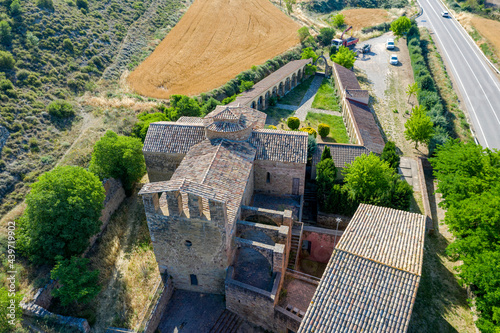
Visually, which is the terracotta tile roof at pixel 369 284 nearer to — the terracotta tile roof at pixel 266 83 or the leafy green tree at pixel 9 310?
the leafy green tree at pixel 9 310

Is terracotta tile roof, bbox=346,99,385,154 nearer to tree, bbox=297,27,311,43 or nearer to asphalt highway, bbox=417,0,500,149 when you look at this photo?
asphalt highway, bbox=417,0,500,149

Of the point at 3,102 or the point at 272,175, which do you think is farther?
the point at 3,102

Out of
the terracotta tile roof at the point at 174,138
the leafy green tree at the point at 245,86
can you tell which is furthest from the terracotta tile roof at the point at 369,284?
the leafy green tree at the point at 245,86

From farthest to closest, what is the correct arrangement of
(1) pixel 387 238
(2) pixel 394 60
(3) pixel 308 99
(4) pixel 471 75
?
(2) pixel 394 60
(4) pixel 471 75
(3) pixel 308 99
(1) pixel 387 238

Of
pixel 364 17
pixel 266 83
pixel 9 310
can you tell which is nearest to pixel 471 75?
pixel 266 83

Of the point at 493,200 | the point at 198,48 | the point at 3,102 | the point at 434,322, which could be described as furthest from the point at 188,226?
the point at 198,48

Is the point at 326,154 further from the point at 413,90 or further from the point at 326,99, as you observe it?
the point at 413,90

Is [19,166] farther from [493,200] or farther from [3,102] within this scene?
[493,200]
